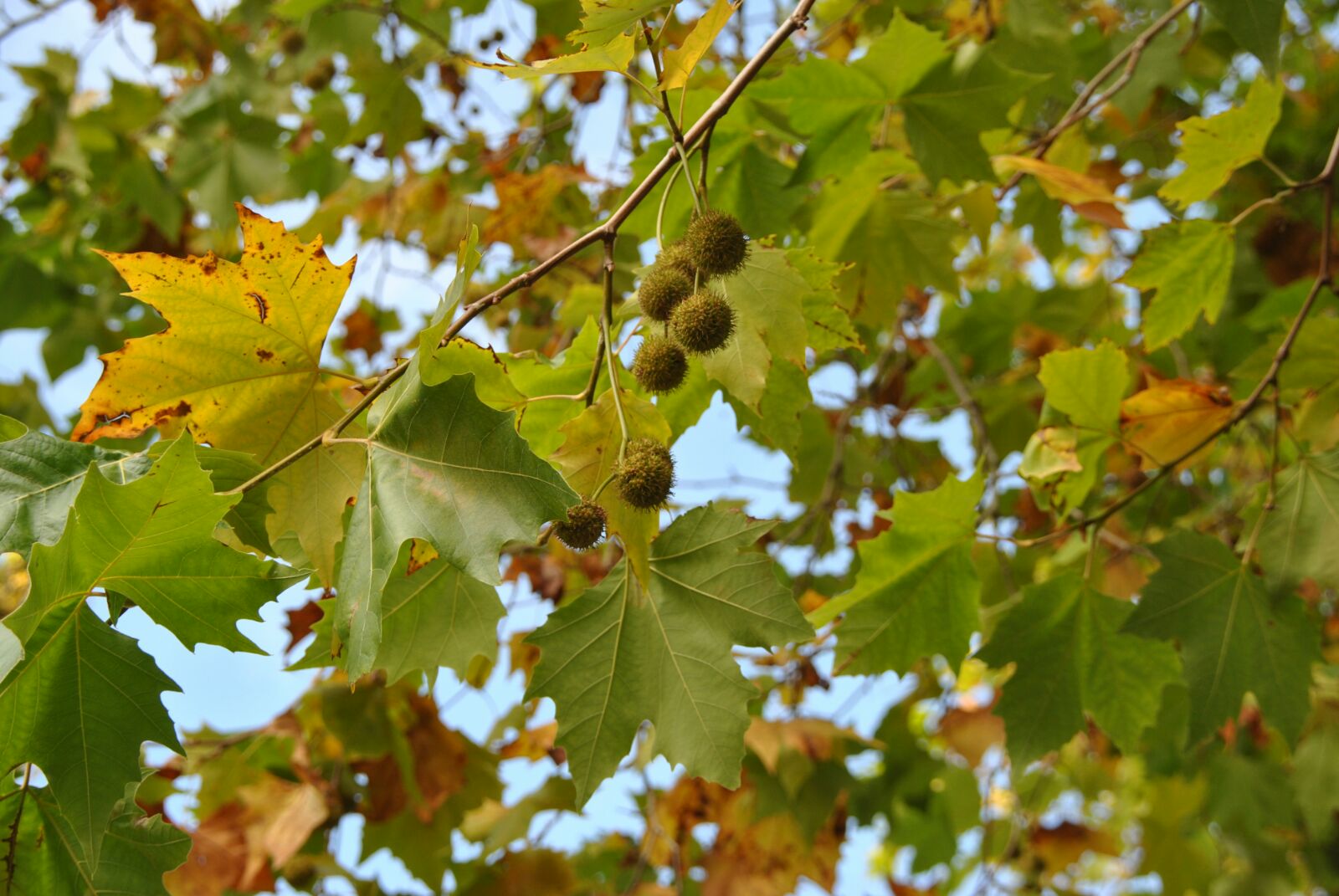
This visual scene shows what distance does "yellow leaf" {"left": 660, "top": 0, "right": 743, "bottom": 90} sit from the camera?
139 cm

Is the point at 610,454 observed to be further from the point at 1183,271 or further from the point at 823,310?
the point at 1183,271

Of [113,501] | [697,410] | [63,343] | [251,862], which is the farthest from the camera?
[63,343]

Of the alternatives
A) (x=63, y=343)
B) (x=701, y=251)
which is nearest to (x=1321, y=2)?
(x=701, y=251)

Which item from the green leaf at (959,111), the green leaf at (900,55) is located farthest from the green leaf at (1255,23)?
the green leaf at (900,55)

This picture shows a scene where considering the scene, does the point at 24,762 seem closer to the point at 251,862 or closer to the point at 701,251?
the point at 701,251

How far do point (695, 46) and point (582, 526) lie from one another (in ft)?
2.31

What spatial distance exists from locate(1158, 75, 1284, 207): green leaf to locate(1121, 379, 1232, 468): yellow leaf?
0.44m

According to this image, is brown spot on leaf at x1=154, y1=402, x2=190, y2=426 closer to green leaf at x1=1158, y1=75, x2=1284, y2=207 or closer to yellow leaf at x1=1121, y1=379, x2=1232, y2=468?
yellow leaf at x1=1121, y1=379, x2=1232, y2=468

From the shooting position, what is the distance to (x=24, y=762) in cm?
132

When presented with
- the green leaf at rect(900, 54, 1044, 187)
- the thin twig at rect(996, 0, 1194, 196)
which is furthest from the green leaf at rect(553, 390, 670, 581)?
the thin twig at rect(996, 0, 1194, 196)

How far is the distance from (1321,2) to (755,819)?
534 centimetres

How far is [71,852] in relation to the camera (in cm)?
147

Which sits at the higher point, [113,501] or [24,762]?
[113,501]

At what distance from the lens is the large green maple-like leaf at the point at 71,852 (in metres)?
1.46
